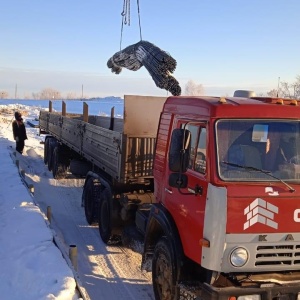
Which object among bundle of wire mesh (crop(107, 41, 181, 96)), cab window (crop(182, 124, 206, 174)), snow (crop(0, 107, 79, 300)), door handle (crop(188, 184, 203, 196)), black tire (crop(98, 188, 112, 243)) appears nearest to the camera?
door handle (crop(188, 184, 203, 196))

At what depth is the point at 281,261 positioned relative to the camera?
12.2 feet

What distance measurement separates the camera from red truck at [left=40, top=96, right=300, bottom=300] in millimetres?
3662

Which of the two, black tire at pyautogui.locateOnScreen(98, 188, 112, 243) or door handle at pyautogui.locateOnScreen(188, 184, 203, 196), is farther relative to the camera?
black tire at pyautogui.locateOnScreen(98, 188, 112, 243)

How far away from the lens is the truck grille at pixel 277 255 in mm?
3678

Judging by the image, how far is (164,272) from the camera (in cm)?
469

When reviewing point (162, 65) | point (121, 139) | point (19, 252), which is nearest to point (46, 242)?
point (19, 252)

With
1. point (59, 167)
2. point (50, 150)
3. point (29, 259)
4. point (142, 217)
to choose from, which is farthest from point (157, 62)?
point (50, 150)

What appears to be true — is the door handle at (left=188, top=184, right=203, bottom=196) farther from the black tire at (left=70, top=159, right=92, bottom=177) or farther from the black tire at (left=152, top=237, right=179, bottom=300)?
the black tire at (left=70, top=159, right=92, bottom=177)

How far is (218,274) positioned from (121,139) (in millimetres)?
3238

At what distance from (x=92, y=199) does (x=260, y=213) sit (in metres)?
5.46

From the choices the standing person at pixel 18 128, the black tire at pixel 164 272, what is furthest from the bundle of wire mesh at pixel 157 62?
the standing person at pixel 18 128

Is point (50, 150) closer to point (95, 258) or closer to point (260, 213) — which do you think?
point (95, 258)

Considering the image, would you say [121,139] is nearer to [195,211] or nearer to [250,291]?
[195,211]

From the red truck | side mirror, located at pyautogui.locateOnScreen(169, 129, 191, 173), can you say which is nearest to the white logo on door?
the red truck
